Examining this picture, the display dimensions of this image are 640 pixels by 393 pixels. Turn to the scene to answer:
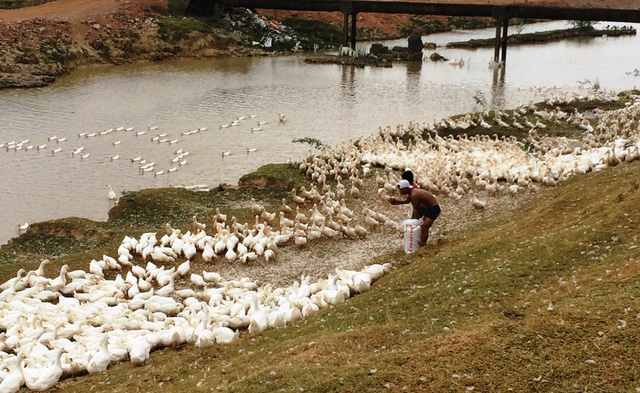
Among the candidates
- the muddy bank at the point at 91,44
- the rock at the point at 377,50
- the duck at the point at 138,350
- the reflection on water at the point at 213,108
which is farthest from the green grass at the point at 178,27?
the duck at the point at 138,350

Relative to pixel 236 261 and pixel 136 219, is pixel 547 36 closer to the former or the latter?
pixel 136 219

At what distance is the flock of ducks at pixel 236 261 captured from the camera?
14.1m

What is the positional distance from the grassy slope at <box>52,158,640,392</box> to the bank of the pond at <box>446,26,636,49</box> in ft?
226

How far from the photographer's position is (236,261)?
1964 centimetres

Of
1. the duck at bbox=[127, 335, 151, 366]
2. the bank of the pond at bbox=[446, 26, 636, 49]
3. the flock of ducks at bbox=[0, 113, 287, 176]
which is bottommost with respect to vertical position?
the duck at bbox=[127, 335, 151, 366]

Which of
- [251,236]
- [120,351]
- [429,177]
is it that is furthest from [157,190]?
[120,351]

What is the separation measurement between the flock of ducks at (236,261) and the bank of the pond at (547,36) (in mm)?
52436

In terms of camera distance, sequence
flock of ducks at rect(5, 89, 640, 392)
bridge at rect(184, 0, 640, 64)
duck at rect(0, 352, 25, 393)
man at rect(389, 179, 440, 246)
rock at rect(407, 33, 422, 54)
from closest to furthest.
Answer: duck at rect(0, 352, 25, 393) → flock of ducks at rect(5, 89, 640, 392) → man at rect(389, 179, 440, 246) → bridge at rect(184, 0, 640, 64) → rock at rect(407, 33, 422, 54)

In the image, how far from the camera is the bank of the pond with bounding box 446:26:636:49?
272ft

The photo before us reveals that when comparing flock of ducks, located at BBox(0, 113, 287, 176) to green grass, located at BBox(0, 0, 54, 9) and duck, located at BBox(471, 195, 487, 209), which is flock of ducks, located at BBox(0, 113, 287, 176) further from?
green grass, located at BBox(0, 0, 54, 9)

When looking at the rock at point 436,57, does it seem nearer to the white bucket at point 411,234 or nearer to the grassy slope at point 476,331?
the grassy slope at point 476,331

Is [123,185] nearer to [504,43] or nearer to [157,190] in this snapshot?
[157,190]

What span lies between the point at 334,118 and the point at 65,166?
16.1 metres

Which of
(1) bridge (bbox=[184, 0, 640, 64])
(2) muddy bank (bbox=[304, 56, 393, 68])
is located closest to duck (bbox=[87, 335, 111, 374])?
(2) muddy bank (bbox=[304, 56, 393, 68])
